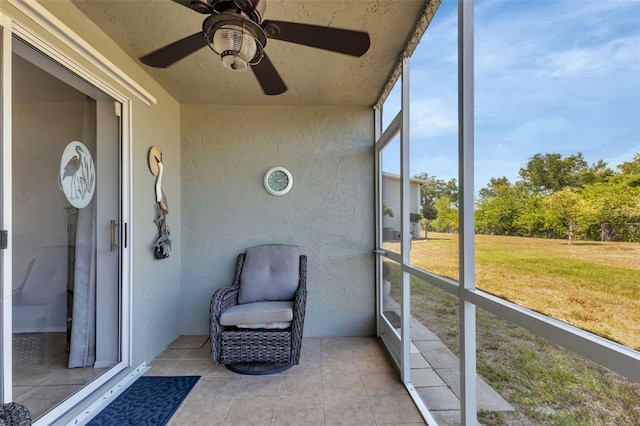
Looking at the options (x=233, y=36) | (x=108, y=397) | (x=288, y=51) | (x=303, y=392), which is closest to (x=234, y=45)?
(x=233, y=36)

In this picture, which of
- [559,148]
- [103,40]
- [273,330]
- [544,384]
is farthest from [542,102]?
[103,40]

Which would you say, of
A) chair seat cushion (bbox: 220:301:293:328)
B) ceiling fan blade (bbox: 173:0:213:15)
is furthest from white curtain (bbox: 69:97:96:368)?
ceiling fan blade (bbox: 173:0:213:15)

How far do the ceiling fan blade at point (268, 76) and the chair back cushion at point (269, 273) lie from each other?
1715 millimetres

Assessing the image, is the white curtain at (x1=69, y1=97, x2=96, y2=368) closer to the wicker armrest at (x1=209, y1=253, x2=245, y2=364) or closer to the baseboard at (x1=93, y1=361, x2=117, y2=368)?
the baseboard at (x1=93, y1=361, x2=117, y2=368)

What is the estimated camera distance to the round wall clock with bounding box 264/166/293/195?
3287 millimetres

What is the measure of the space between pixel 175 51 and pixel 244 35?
49 cm

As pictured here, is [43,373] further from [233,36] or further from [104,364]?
[233,36]

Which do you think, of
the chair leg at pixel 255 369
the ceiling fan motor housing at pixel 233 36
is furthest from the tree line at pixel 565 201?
the chair leg at pixel 255 369

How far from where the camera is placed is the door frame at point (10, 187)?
4.76 ft

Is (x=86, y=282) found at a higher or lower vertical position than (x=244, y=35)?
lower

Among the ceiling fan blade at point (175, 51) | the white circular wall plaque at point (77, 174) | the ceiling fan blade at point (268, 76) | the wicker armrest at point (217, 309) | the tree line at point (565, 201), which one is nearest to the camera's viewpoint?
the tree line at point (565, 201)

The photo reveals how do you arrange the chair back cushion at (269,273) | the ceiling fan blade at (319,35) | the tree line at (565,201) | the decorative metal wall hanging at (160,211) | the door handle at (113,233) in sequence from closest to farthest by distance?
the tree line at (565,201) → the ceiling fan blade at (319,35) → the door handle at (113,233) → the decorative metal wall hanging at (160,211) → the chair back cushion at (269,273)

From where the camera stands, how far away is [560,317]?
3.02 feet

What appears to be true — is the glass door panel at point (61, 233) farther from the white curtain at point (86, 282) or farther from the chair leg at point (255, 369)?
the chair leg at point (255, 369)
